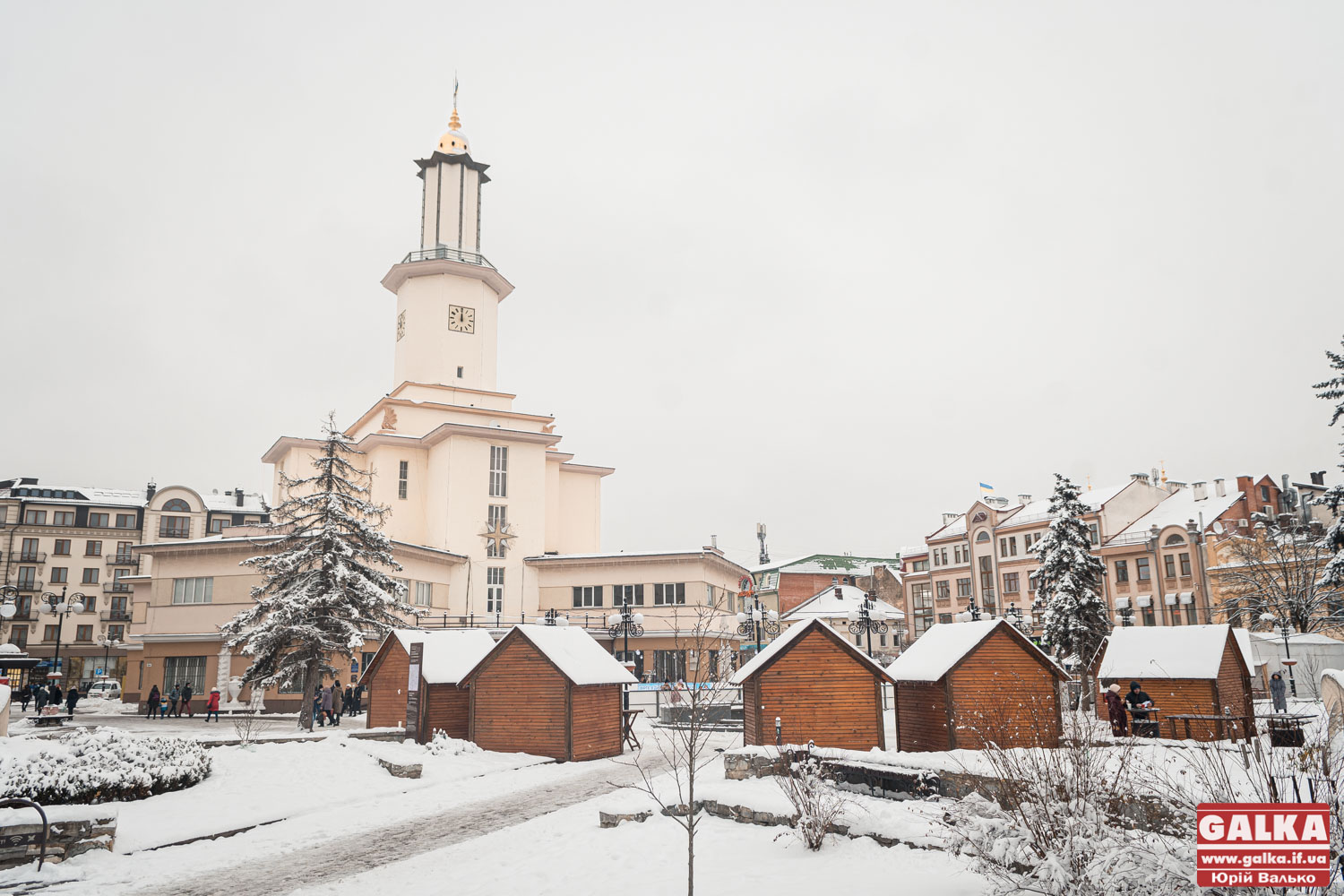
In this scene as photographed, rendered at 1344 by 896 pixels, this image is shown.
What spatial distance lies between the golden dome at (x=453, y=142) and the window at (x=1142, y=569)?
164 ft

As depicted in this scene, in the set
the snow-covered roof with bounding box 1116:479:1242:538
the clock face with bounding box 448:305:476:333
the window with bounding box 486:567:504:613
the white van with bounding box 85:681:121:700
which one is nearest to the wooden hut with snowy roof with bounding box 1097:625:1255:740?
the snow-covered roof with bounding box 1116:479:1242:538

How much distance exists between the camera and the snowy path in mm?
12227

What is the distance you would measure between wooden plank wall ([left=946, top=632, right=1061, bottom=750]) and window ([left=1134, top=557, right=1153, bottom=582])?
40602mm

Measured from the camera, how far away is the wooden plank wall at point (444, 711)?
25719 mm

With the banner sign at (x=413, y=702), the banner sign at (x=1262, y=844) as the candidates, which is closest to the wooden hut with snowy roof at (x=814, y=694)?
the banner sign at (x=413, y=702)

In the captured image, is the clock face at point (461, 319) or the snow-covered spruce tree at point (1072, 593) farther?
the clock face at point (461, 319)

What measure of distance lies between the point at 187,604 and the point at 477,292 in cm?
2511

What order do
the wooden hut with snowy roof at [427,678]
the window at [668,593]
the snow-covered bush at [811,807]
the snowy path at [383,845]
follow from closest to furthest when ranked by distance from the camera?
the snowy path at [383,845] → the snow-covered bush at [811,807] → the wooden hut with snowy roof at [427,678] → the window at [668,593]

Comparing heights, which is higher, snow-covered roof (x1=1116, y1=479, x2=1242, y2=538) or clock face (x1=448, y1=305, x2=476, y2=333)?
clock face (x1=448, y1=305, x2=476, y2=333)

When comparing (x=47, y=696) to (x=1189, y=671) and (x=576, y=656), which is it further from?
(x=1189, y=671)

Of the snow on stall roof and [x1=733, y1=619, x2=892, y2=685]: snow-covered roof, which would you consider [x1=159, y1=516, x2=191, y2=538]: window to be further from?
[x1=733, y1=619, x2=892, y2=685]: snow-covered roof

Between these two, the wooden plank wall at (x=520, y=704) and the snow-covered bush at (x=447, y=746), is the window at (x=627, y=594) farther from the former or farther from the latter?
the snow-covered bush at (x=447, y=746)

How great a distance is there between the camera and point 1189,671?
22281 mm

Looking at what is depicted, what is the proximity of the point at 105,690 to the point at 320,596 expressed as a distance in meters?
37.3
